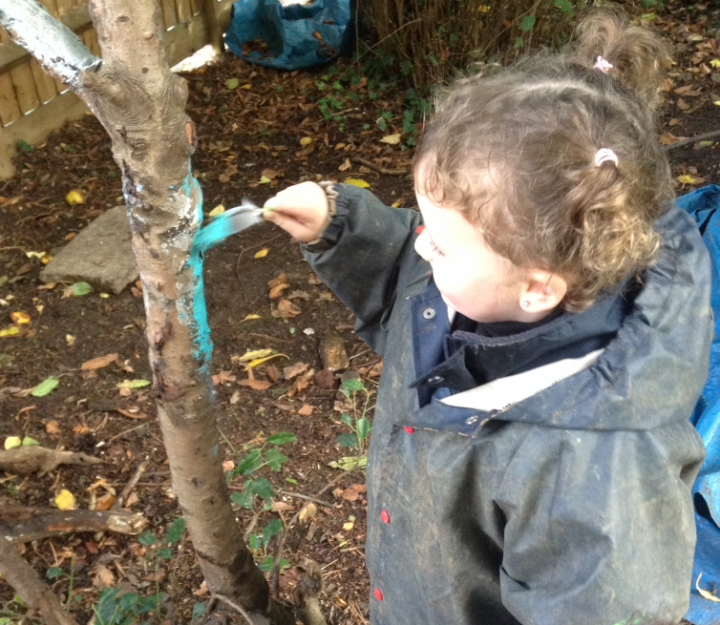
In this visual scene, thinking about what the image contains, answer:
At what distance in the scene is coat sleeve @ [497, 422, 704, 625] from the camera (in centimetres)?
121

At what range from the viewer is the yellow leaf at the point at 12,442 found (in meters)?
2.85

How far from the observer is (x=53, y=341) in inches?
136

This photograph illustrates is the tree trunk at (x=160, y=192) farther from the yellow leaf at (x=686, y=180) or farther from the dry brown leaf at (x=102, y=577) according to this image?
the yellow leaf at (x=686, y=180)

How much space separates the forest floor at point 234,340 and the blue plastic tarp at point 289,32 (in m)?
0.14

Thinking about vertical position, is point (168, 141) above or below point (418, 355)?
above

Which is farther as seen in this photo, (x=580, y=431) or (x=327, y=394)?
(x=327, y=394)

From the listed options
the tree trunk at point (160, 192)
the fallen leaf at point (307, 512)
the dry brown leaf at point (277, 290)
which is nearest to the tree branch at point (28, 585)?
the tree trunk at point (160, 192)

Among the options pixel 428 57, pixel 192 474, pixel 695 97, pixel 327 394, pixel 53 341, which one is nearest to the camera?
pixel 192 474

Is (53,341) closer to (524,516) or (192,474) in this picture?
(192,474)

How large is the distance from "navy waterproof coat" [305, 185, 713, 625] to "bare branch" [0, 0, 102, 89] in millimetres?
618

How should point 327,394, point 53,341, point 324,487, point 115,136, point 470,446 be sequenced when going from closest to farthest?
point 115,136 → point 470,446 → point 324,487 → point 327,394 → point 53,341

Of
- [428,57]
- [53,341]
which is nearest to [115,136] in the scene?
[53,341]

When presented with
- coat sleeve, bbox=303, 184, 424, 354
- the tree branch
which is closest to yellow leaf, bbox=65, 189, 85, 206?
the tree branch

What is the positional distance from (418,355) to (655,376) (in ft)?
1.53
